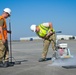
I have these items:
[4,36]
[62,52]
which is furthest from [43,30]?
[4,36]

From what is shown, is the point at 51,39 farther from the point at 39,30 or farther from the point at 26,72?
the point at 26,72

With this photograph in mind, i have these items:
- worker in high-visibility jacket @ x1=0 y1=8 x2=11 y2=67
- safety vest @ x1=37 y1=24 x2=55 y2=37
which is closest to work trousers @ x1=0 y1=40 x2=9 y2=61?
worker in high-visibility jacket @ x1=0 y1=8 x2=11 y2=67

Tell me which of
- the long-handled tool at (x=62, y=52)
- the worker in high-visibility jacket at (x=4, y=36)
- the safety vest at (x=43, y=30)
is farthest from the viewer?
the safety vest at (x=43, y=30)

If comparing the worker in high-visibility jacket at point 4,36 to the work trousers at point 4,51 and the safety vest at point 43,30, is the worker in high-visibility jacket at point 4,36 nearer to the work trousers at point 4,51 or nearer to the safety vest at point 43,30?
the work trousers at point 4,51

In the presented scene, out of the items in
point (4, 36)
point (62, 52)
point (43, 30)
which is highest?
point (43, 30)

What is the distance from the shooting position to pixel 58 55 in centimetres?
1251

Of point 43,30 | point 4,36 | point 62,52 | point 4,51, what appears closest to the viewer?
point 4,36

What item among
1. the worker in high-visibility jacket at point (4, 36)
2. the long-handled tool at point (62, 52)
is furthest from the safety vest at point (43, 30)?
the worker in high-visibility jacket at point (4, 36)

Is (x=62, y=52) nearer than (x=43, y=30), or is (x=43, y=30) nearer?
(x=62, y=52)

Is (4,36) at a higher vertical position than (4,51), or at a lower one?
higher

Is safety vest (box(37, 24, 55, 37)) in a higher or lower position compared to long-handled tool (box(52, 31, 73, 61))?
higher

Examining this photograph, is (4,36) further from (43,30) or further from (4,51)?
(43,30)

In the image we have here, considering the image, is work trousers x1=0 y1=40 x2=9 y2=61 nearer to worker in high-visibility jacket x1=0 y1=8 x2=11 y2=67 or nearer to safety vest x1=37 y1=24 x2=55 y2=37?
worker in high-visibility jacket x1=0 y1=8 x2=11 y2=67

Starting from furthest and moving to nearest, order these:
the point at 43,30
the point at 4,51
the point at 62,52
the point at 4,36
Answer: the point at 43,30 < the point at 62,52 < the point at 4,51 < the point at 4,36
